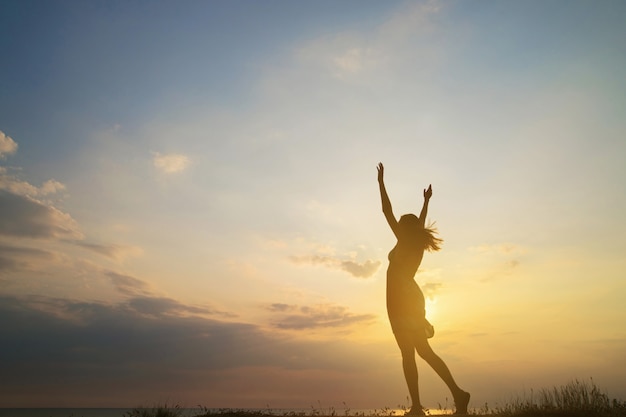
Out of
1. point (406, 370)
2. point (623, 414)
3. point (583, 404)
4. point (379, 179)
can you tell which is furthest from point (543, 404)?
point (379, 179)

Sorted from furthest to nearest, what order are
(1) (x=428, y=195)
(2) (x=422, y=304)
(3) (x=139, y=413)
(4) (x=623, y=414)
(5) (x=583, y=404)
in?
1. (3) (x=139, y=413)
2. (1) (x=428, y=195)
3. (2) (x=422, y=304)
4. (5) (x=583, y=404)
5. (4) (x=623, y=414)

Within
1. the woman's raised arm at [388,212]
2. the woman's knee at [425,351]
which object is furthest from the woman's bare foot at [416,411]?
the woman's raised arm at [388,212]

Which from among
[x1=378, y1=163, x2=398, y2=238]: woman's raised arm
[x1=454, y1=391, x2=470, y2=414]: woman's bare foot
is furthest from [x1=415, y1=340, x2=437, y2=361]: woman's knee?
[x1=378, y1=163, x2=398, y2=238]: woman's raised arm

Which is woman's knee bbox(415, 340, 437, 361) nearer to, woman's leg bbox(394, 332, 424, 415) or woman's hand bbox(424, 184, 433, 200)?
woman's leg bbox(394, 332, 424, 415)

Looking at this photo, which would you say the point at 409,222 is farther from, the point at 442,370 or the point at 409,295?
the point at 442,370

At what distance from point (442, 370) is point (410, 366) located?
2.08ft

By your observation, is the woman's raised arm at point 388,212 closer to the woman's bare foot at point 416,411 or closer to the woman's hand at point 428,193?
the woman's hand at point 428,193

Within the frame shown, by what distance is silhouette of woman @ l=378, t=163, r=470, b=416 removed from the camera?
355 inches

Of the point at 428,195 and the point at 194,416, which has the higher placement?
the point at 428,195

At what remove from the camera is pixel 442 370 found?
880 cm

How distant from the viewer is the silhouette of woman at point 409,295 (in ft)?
29.6

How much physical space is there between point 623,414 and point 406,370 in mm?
3684

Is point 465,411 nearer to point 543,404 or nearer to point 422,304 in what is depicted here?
point 543,404

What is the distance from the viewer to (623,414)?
24.7ft
